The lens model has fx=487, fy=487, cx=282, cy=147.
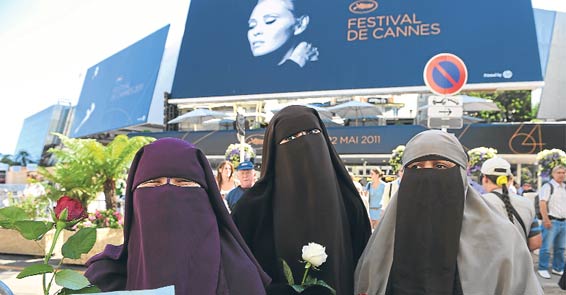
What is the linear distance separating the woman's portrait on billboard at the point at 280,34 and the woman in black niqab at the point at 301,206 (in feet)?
66.5

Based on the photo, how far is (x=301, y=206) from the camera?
2486 millimetres

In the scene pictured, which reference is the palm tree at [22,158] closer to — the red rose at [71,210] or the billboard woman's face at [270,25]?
the billboard woman's face at [270,25]

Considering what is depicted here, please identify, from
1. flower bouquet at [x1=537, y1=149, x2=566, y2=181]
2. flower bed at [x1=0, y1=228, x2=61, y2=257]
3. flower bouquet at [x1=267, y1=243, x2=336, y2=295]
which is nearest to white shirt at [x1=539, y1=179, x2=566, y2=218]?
flower bouquet at [x1=537, y1=149, x2=566, y2=181]

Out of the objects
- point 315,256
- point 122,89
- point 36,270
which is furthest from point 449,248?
point 122,89

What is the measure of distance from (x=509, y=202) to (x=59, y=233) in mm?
3747

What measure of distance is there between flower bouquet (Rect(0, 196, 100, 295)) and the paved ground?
4036mm

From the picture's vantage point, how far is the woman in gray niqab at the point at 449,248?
2.17 meters

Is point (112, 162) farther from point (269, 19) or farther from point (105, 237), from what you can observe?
point (269, 19)

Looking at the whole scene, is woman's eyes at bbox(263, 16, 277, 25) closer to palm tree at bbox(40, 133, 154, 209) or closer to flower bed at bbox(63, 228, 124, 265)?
palm tree at bbox(40, 133, 154, 209)

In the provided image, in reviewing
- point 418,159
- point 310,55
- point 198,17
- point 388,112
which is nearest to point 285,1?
point 310,55

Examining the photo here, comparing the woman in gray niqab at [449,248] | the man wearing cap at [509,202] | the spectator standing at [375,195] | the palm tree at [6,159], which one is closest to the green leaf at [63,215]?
the woman in gray niqab at [449,248]

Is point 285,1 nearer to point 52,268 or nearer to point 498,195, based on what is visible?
point 498,195

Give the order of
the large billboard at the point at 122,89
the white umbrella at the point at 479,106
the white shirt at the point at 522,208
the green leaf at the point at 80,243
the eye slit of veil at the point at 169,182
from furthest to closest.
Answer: the large billboard at the point at 122,89
the white umbrella at the point at 479,106
the white shirt at the point at 522,208
the eye slit of veil at the point at 169,182
the green leaf at the point at 80,243

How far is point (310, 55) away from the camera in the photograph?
2269 cm
